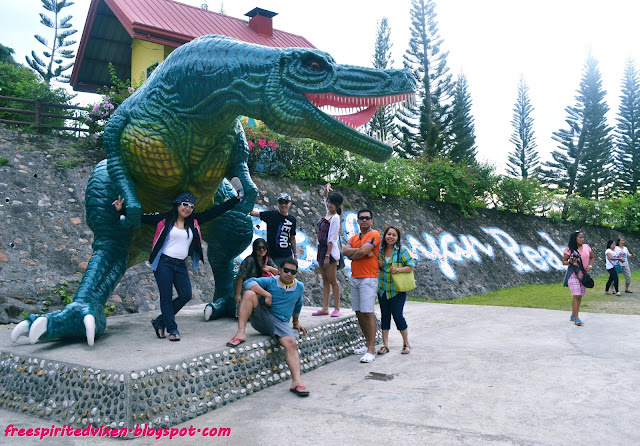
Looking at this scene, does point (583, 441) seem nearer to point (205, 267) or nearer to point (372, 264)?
point (372, 264)

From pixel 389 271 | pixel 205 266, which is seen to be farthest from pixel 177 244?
pixel 205 266

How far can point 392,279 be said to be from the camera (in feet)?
14.3

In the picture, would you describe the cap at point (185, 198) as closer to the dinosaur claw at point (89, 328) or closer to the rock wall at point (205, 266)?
the dinosaur claw at point (89, 328)

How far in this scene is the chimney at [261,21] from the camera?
47.6 feet

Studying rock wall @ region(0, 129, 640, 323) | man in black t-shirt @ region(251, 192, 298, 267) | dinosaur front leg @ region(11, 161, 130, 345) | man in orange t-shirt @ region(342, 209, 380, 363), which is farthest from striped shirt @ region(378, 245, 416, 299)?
rock wall @ region(0, 129, 640, 323)

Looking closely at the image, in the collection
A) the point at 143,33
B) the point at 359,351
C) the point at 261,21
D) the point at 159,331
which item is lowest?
the point at 359,351

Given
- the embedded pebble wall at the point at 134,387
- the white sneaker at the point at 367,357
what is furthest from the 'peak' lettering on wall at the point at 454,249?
the embedded pebble wall at the point at 134,387

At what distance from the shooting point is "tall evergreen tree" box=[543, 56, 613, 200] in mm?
23641

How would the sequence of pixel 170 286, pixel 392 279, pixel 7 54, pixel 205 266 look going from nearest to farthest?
pixel 170 286
pixel 392 279
pixel 205 266
pixel 7 54

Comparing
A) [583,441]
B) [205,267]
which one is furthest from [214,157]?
[205,267]

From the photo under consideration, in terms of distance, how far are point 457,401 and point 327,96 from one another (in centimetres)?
208

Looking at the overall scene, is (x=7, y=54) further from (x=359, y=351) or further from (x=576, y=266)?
(x=576, y=266)

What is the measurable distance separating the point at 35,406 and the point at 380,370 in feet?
7.62

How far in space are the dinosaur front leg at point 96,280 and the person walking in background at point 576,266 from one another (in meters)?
4.92
